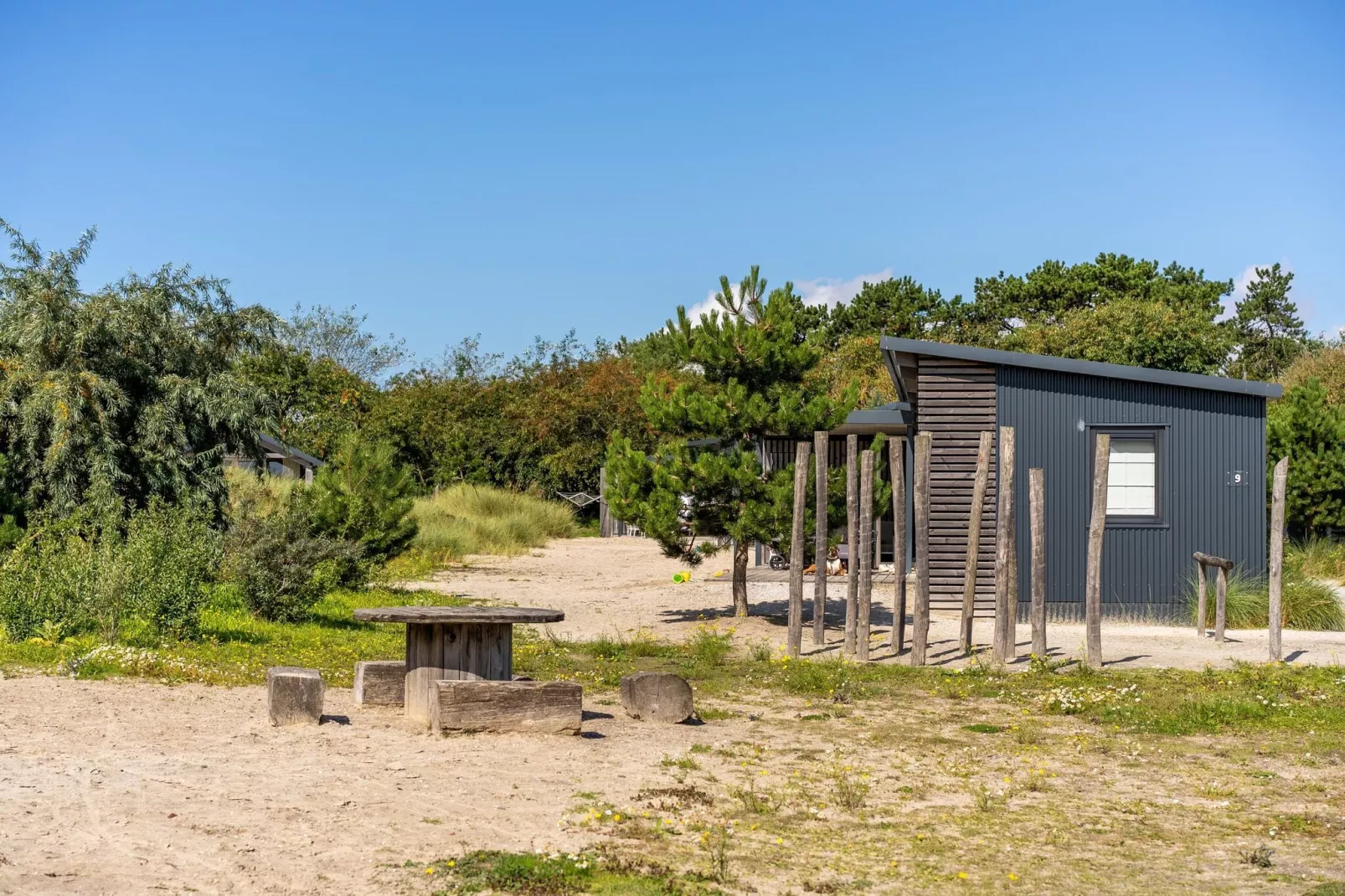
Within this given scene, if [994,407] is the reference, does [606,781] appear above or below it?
below

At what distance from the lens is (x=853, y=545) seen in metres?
14.8

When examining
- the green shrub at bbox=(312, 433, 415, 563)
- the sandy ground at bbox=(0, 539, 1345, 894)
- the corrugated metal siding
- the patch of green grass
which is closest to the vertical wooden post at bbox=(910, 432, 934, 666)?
the sandy ground at bbox=(0, 539, 1345, 894)

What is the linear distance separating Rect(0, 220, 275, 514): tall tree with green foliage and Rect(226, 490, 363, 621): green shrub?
260 cm

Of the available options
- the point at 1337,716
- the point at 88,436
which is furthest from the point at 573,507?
the point at 1337,716

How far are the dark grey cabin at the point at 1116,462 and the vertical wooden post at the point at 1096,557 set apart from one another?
4.00 metres

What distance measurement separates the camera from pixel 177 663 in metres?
11.4

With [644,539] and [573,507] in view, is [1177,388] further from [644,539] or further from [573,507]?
[573,507]

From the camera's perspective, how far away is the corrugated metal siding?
17.6 meters

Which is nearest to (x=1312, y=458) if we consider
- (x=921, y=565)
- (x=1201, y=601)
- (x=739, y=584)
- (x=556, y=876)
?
(x=1201, y=601)

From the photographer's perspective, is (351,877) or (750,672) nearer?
(351,877)

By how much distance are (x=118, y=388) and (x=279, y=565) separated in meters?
4.41

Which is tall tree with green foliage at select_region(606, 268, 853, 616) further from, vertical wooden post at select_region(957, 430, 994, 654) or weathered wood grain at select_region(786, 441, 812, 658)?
vertical wooden post at select_region(957, 430, 994, 654)

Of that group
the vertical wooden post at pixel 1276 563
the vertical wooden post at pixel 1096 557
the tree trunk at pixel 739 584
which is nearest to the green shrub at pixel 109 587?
the tree trunk at pixel 739 584

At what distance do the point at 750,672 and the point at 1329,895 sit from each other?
7637mm
